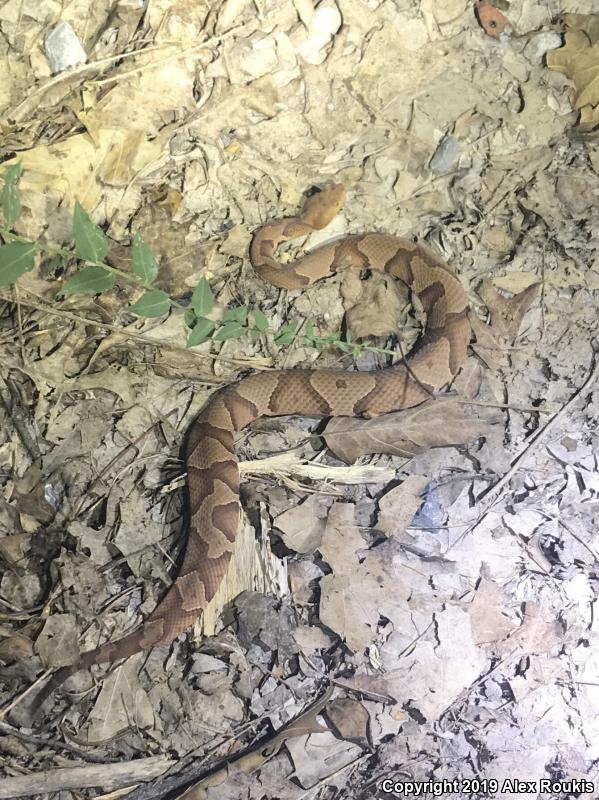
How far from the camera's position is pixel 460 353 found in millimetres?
3070

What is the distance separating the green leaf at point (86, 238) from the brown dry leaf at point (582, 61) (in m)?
2.65

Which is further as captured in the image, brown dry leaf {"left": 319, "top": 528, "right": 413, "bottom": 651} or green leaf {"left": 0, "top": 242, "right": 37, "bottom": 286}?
brown dry leaf {"left": 319, "top": 528, "right": 413, "bottom": 651}

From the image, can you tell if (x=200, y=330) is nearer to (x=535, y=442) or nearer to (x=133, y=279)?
(x=133, y=279)

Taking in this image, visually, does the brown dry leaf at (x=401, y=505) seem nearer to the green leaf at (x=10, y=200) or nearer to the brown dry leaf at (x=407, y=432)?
the brown dry leaf at (x=407, y=432)

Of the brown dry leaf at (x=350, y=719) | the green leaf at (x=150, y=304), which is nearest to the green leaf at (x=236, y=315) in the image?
the green leaf at (x=150, y=304)

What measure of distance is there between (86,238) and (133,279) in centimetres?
48

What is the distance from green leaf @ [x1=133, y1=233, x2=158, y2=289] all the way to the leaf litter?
59 cm

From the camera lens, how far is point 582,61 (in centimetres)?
335

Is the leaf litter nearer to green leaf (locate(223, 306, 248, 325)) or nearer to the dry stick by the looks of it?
the dry stick

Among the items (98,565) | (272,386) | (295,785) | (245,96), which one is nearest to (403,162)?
(245,96)

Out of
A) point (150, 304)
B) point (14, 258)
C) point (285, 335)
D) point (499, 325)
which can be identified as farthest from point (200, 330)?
point (499, 325)

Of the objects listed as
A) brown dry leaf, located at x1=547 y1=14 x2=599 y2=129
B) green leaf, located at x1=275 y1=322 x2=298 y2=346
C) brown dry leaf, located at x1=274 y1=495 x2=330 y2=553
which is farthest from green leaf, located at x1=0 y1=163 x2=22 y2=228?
brown dry leaf, located at x1=547 y1=14 x2=599 y2=129

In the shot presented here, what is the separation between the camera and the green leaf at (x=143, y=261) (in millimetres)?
2318

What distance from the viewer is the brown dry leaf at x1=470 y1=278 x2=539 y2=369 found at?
3.09 m
